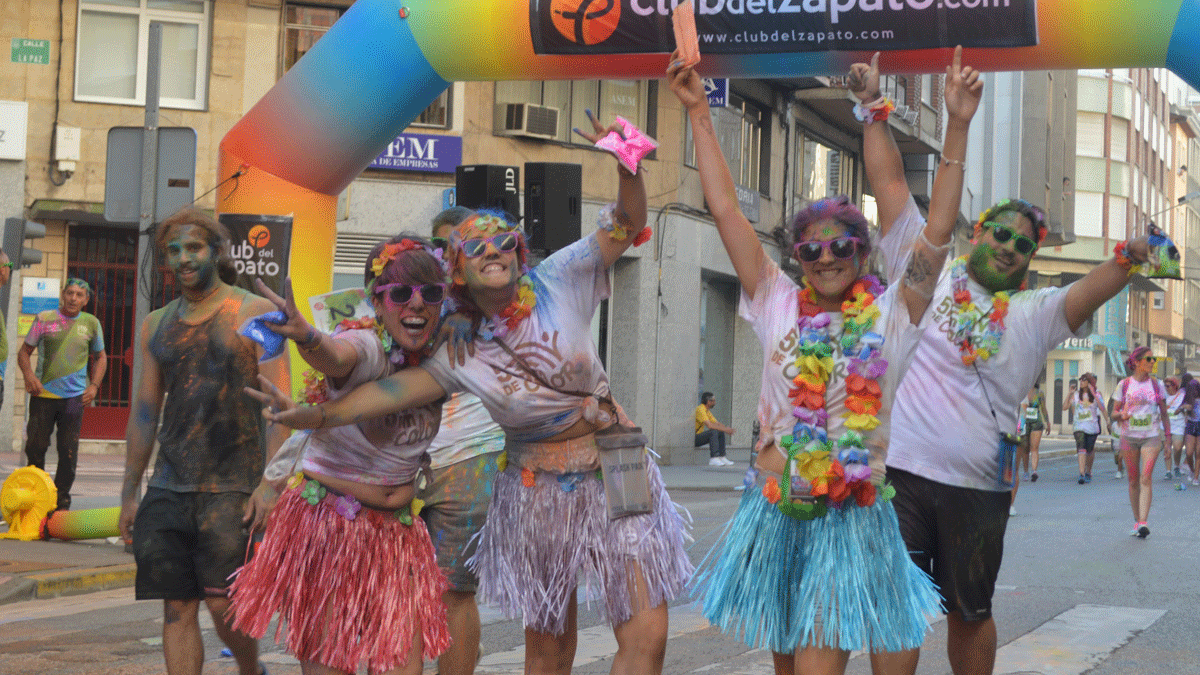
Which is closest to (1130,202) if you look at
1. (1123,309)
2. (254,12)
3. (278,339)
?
(1123,309)

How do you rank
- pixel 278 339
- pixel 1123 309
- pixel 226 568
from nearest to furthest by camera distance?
pixel 278 339 < pixel 226 568 < pixel 1123 309

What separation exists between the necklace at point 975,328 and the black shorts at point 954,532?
49 cm

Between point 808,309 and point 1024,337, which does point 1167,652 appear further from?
point 808,309

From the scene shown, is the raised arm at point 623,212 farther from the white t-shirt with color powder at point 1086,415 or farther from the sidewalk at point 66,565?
the white t-shirt with color powder at point 1086,415

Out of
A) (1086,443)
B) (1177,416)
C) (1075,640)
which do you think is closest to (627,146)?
(1075,640)

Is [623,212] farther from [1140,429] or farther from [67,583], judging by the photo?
[1140,429]

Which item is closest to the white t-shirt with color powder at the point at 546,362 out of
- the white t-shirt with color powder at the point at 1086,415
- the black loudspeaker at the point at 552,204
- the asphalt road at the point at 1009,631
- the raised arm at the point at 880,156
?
the raised arm at the point at 880,156

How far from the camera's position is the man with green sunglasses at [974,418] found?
5.04m

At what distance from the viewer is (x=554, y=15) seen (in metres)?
7.95

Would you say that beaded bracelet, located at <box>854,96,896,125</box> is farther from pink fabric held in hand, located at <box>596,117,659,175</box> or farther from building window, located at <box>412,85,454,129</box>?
building window, located at <box>412,85,454,129</box>

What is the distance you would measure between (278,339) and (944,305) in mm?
2537

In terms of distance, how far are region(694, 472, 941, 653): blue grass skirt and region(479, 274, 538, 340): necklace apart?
3.09 feet

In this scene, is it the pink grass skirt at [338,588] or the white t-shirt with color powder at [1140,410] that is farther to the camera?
the white t-shirt with color powder at [1140,410]

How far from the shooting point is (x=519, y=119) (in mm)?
20844
